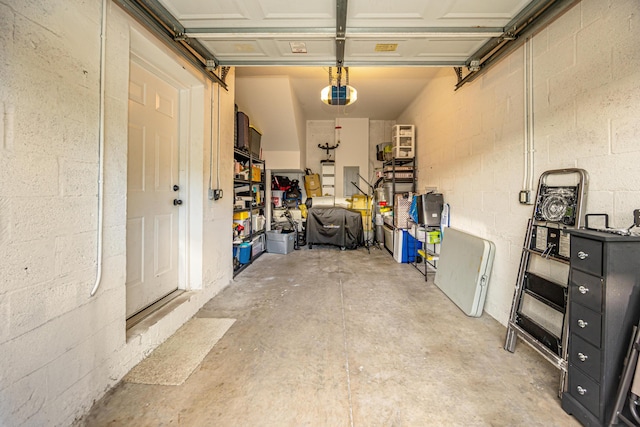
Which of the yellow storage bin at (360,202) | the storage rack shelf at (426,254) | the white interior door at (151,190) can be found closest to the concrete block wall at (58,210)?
the white interior door at (151,190)

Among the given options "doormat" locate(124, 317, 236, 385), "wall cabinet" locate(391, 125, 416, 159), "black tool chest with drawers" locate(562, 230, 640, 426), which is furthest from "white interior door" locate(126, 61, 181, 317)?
"wall cabinet" locate(391, 125, 416, 159)

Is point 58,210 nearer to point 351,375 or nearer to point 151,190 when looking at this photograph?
point 151,190

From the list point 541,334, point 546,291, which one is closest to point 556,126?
point 546,291

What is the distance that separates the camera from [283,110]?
4699 millimetres

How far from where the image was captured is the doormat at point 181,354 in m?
1.52

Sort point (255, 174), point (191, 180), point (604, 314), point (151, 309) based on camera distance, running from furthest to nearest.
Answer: point (255, 174), point (191, 180), point (151, 309), point (604, 314)

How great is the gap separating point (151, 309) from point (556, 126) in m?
3.34

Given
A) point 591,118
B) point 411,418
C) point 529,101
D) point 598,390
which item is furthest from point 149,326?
point 529,101

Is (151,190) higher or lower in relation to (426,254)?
higher

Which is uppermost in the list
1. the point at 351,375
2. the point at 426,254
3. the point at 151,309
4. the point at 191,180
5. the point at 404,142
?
the point at 404,142

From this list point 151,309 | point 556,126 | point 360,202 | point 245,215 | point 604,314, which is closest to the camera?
point 604,314

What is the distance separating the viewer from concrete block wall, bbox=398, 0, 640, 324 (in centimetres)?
129

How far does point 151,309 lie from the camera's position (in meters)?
2.03

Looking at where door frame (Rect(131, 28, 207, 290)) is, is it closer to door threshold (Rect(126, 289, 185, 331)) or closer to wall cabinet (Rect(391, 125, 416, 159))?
door threshold (Rect(126, 289, 185, 331))
